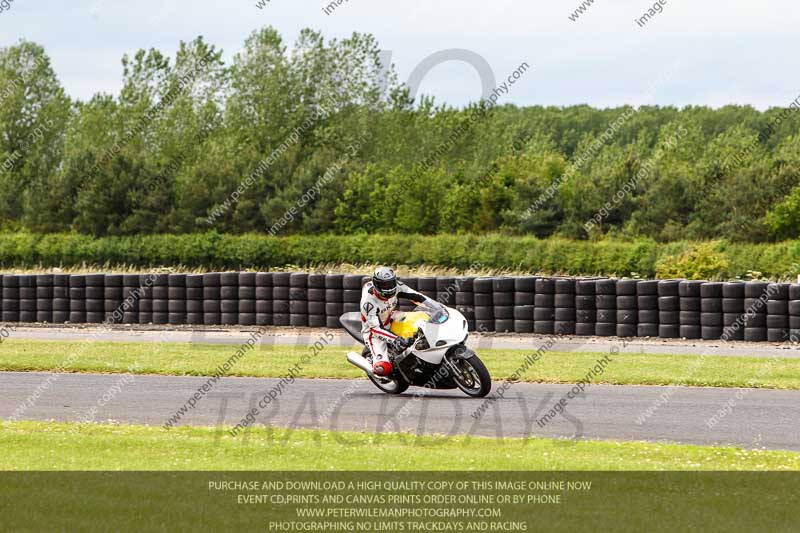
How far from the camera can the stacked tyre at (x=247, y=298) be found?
23938 mm

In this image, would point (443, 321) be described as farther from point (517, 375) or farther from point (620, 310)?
point (620, 310)

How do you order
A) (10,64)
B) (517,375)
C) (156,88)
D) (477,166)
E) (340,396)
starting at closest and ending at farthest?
(340,396)
(517,375)
(477,166)
(156,88)
(10,64)

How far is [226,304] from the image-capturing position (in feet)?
79.1

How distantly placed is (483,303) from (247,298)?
5.08 metres

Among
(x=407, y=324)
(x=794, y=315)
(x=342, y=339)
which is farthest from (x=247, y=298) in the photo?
(x=407, y=324)

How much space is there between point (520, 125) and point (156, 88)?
8725 centimetres

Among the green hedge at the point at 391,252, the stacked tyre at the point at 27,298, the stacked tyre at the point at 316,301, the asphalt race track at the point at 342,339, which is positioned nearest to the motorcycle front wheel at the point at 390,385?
the asphalt race track at the point at 342,339

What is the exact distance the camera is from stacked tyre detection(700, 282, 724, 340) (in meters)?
20.3

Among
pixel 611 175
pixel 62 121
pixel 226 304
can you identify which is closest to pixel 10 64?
pixel 62 121

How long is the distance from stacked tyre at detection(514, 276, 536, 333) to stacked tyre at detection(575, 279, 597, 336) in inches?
34.6

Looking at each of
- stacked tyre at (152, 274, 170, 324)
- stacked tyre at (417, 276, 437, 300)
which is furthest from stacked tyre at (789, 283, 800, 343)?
stacked tyre at (152, 274, 170, 324)

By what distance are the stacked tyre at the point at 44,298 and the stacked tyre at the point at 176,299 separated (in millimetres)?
3022

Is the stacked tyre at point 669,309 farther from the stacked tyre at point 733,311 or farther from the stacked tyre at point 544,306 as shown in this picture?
the stacked tyre at point 544,306

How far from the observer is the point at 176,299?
24.5 meters
